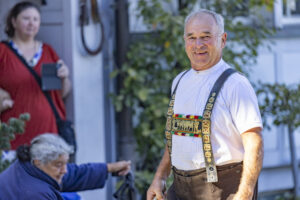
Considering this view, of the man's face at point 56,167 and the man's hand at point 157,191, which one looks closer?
the man's hand at point 157,191

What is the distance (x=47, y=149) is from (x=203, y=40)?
1.32 m

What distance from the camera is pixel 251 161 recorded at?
2.76 m

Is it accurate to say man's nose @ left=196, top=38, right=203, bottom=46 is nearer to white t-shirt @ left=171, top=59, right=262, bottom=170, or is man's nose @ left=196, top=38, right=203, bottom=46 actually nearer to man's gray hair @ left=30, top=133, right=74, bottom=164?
white t-shirt @ left=171, top=59, right=262, bottom=170

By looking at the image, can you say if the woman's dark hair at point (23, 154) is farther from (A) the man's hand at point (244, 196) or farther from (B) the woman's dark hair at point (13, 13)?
(B) the woman's dark hair at point (13, 13)

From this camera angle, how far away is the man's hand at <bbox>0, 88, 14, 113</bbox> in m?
4.97

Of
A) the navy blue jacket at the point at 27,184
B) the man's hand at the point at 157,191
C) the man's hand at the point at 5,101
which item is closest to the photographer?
the man's hand at the point at 157,191

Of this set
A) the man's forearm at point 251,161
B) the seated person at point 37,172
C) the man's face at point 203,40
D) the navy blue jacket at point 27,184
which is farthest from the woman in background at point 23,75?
the man's forearm at point 251,161

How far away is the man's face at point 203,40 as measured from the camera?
2979mm

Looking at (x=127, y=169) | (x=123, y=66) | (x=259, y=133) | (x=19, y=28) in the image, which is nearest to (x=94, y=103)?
(x=123, y=66)

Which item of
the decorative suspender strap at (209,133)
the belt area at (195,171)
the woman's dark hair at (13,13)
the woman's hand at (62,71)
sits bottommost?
the belt area at (195,171)

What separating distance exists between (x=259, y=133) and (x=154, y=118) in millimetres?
3176

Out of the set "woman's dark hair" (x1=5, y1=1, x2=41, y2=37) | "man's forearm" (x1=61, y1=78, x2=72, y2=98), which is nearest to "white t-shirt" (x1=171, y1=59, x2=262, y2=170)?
"man's forearm" (x1=61, y1=78, x2=72, y2=98)

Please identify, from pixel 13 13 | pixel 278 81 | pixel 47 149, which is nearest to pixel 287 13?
pixel 278 81

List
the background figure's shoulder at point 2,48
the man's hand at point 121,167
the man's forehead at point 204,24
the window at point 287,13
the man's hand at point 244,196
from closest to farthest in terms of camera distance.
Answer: the man's hand at point 244,196
the man's forehead at point 204,24
the man's hand at point 121,167
the background figure's shoulder at point 2,48
the window at point 287,13
